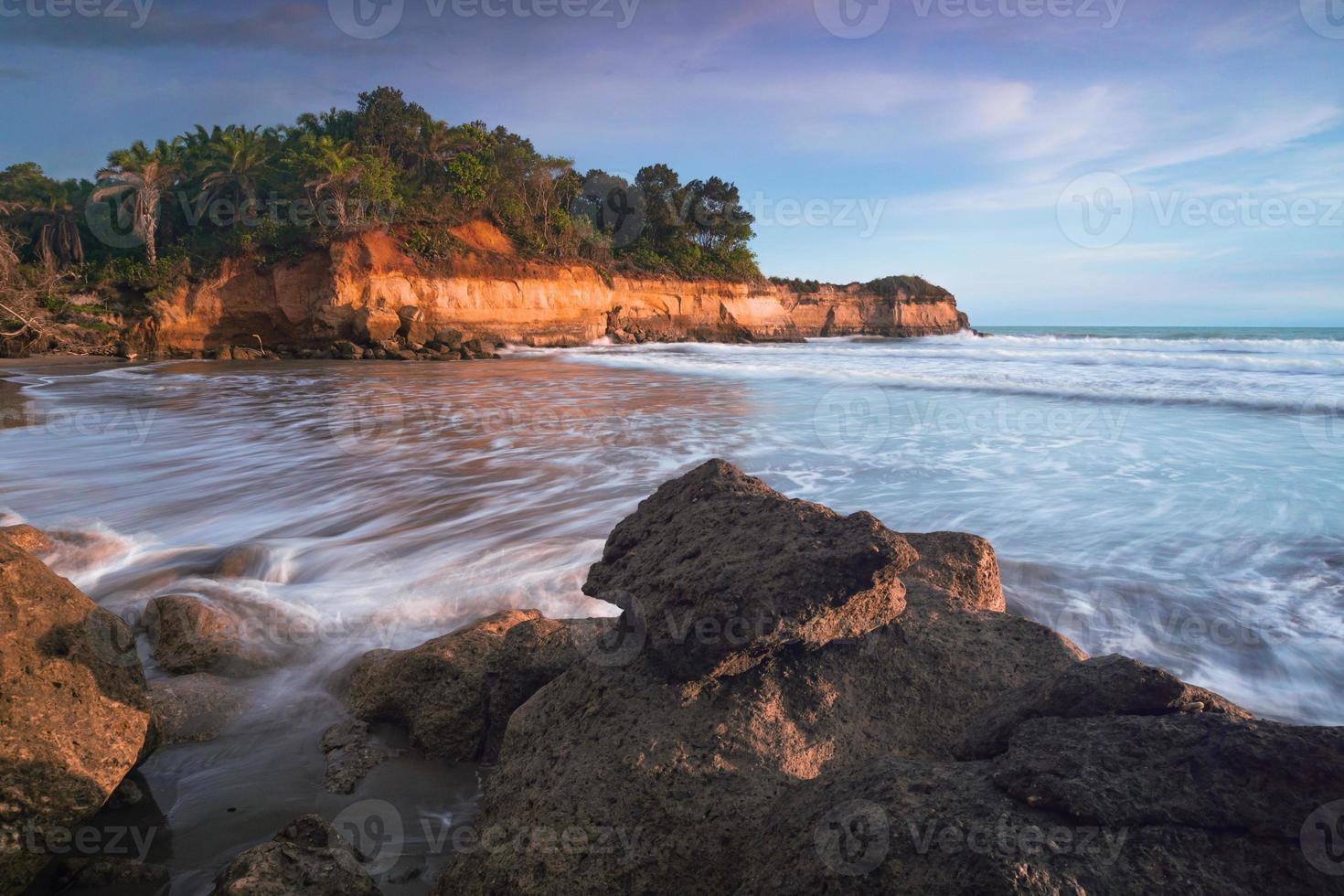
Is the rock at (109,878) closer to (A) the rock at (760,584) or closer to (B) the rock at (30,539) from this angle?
(A) the rock at (760,584)

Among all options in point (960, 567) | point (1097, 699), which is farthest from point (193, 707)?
point (960, 567)

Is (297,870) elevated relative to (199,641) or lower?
elevated

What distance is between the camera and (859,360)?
3022 cm

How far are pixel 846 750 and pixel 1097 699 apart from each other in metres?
0.74

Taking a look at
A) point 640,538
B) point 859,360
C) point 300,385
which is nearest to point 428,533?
point 640,538

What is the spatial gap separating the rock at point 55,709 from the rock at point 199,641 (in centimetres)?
86

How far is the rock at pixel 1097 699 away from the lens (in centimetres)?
171

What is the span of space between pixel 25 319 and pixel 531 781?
28.5 m

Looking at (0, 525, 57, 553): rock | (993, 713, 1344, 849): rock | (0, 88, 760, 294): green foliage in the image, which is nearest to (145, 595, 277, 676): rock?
(0, 525, 57, 553): rock

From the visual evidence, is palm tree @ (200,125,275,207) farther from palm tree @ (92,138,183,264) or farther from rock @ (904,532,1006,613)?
rock @ (904,532,1006,613)

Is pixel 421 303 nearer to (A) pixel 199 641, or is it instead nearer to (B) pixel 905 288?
(A) pixel 199 641

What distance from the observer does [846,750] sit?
7.17 ft

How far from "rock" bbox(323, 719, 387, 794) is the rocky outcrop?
739 mm

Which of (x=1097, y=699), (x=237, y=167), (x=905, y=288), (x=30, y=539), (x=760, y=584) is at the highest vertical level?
(x=237, y=167)
